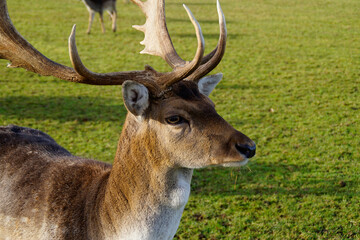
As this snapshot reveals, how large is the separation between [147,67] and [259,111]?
223 inches

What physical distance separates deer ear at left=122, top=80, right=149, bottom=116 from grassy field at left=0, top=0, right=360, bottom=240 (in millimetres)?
2319

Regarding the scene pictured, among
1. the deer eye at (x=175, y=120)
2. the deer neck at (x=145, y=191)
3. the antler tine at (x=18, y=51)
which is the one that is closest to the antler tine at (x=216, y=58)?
the deer eye at (x=175, y=120)

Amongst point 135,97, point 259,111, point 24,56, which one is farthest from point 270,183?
point 24,56

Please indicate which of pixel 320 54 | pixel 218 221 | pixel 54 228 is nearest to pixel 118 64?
pixel 320 54

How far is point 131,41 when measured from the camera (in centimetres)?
1415

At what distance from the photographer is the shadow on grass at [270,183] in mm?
5664

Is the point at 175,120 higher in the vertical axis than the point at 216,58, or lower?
lower

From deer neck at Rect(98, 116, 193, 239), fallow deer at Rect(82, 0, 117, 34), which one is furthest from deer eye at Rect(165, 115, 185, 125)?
fallow deer at Rect(82, 0, 117, 34)

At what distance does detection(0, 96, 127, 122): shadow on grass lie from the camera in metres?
7.91

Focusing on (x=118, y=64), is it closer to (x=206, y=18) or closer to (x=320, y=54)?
(x=320, y=54)

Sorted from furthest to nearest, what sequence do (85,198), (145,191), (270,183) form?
(270,183), (85,198), (145,191)

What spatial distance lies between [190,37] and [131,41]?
1.99 metres

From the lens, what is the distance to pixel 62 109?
8.30 meters

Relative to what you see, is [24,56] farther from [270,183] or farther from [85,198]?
[270,183]
